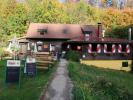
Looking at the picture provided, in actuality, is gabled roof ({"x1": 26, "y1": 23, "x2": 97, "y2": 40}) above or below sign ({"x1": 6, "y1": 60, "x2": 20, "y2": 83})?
above

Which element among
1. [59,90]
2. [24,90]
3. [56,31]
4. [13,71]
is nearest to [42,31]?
[56,31]

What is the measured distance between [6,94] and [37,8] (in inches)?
2233

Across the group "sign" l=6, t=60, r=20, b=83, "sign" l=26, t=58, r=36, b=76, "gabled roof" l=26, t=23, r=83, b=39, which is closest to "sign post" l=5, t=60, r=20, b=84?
"sign" l=6, t=60, r=20, b=83

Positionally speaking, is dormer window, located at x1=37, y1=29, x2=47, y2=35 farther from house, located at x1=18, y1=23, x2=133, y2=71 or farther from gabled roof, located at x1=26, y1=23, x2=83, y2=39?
gabled roof, located at x1=26, y1=23, x2=83, y2=39

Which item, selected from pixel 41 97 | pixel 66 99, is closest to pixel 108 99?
pixel 66 99

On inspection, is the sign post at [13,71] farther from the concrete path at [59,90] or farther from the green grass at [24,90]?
the concrete path at [59,90]

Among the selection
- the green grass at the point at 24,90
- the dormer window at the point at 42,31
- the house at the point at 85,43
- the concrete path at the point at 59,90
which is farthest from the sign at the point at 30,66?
the dormer window at the point at 42,31

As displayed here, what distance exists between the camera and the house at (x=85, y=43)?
162 feet

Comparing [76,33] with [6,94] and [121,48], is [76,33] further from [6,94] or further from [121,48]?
[6,94]

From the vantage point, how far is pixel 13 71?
54.9 feet

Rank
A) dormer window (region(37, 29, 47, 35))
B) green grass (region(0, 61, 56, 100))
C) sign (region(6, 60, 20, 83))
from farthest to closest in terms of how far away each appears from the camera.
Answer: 1. dormer window (region(37, 29, 47, 35))
2. sign (region(6, 60, 20, 83))
3. green grass (region(0, 61, 56, 100))

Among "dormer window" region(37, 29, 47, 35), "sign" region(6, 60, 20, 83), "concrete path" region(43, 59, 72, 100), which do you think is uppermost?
"dormer window" region(37, 29, 47, 35)

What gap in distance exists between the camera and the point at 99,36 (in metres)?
55.7

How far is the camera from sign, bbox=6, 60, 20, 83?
656 inches
